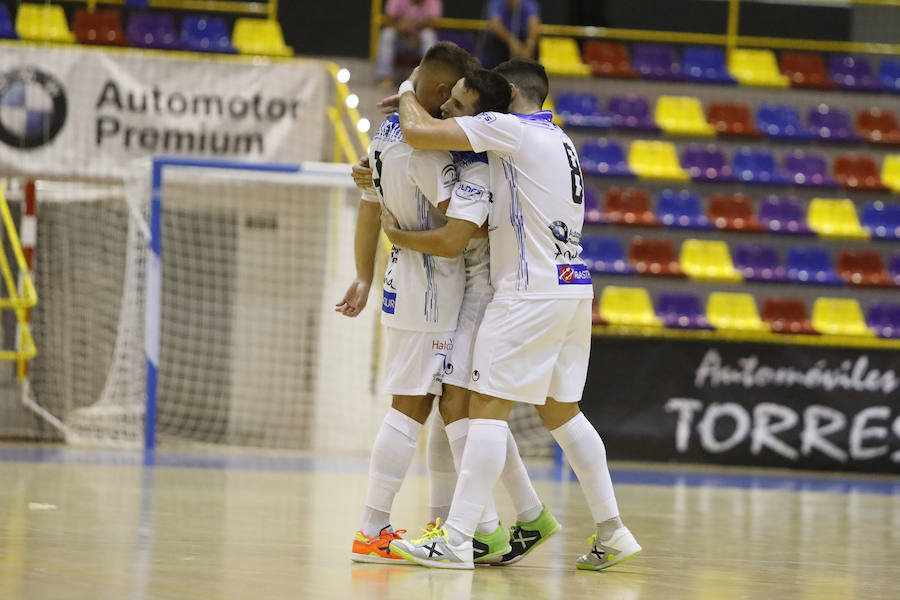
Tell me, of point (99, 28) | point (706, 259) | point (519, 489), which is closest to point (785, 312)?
point (706, 259)

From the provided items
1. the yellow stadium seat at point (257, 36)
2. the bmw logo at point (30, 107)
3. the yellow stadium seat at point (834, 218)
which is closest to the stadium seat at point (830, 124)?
the yellow stadium seat at point (834, 218)

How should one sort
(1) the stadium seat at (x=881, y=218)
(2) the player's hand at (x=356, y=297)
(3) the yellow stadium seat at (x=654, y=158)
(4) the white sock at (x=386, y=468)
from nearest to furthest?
(4) the white sock at (x=386, y=468) → (2) the player's hand at (x=356, y=297) → (1) the stadium seat at (x=881, y=218) → (3) the yellow stadium seat at (x=654, y=158)

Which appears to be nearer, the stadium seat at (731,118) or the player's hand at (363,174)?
the player's hand at (363,174)

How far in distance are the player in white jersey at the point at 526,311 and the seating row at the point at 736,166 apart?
7.83 metres

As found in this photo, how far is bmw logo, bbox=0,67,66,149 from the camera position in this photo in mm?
10867

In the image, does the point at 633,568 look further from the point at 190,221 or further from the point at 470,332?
the point at 190,221

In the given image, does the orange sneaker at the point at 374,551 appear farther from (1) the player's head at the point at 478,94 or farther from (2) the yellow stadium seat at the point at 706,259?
(2) the yellow stadium seat at the point at 706,259

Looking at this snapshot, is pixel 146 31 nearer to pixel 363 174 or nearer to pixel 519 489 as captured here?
pixel 363 174

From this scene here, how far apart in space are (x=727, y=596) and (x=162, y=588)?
1768mm

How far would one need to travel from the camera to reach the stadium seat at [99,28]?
12.2m

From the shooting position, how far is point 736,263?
40.0 feet

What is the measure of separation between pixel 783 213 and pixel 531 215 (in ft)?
28.1

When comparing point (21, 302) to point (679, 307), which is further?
point (679, 307)

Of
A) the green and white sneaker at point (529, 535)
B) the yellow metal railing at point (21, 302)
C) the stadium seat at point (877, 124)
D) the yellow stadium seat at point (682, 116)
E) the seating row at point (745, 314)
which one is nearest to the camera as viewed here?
the green and white sneaker at point (529, 535)
